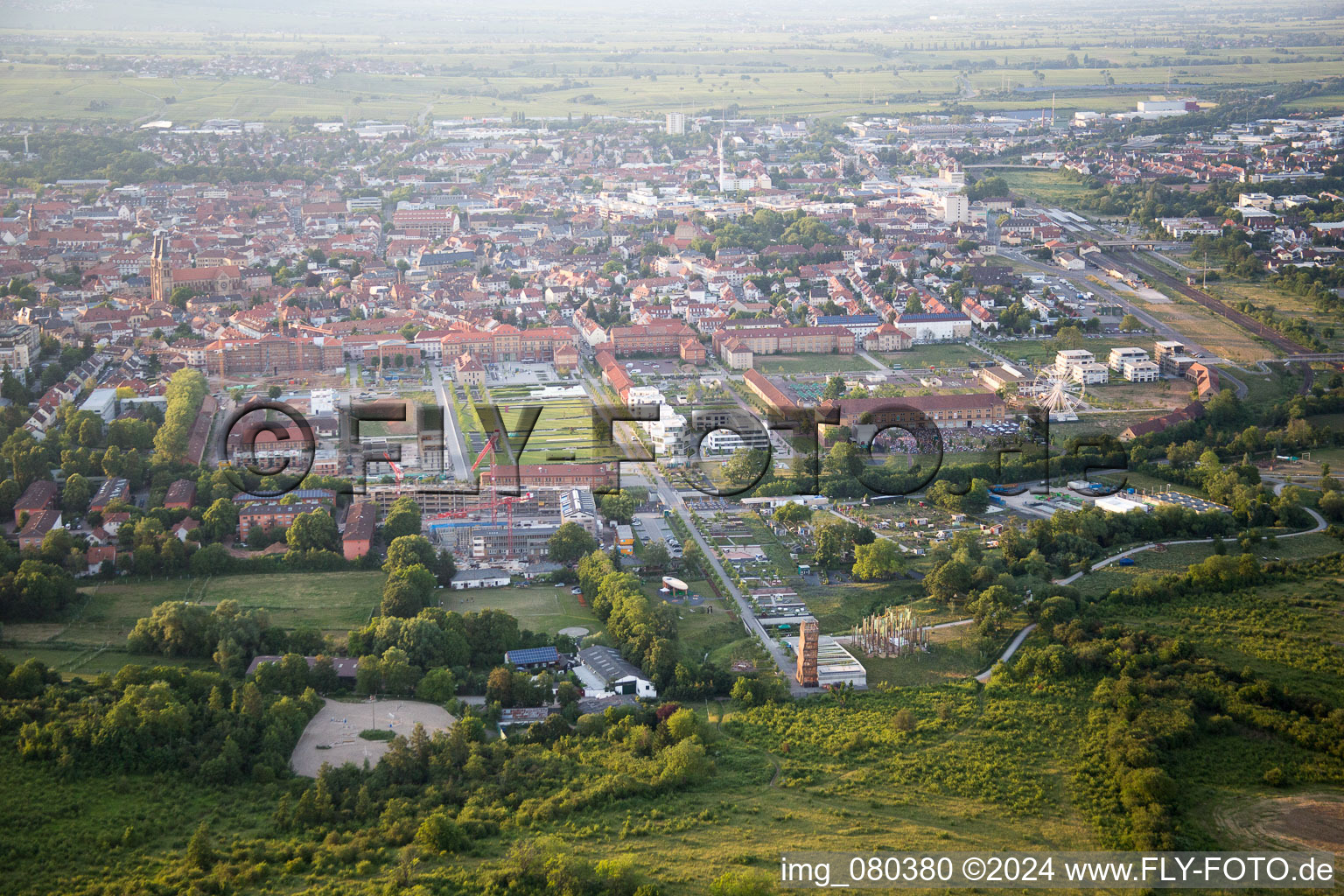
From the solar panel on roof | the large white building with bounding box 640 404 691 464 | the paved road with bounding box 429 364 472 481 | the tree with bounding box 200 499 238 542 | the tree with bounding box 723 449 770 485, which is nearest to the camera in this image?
the solar panel on roof

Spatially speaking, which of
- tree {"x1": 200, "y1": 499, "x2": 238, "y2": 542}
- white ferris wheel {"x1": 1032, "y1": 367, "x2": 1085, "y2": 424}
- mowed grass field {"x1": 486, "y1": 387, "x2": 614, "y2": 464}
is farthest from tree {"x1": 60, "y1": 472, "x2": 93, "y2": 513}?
white ferris wheel {"x1": 1032, "y1": 367, "x2": 1085, "y2": 424}

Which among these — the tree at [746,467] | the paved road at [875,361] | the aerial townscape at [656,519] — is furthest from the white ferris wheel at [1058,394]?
the tree at [746,467]

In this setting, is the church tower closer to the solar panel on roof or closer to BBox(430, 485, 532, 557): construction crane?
BBox(430, 485, 532, 557): construction crane

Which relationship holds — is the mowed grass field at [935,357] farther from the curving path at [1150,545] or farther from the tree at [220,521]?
the tree at [220,521]

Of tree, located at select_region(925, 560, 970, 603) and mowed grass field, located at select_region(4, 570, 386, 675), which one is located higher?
tree, located at select_region(925, 560, 970, 603)

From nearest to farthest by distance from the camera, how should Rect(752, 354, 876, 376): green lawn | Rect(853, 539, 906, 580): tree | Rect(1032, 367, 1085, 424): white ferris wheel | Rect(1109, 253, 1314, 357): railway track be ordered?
Rect(853, 539, 906, 580): tree < Rect(1032, 367, 1085, 424): white ferris wheel < Rect(752, 354, 876, 376): green lawn < Rect(1109, 253, 1314, 357): railway track

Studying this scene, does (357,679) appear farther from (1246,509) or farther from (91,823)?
(1246,509)
